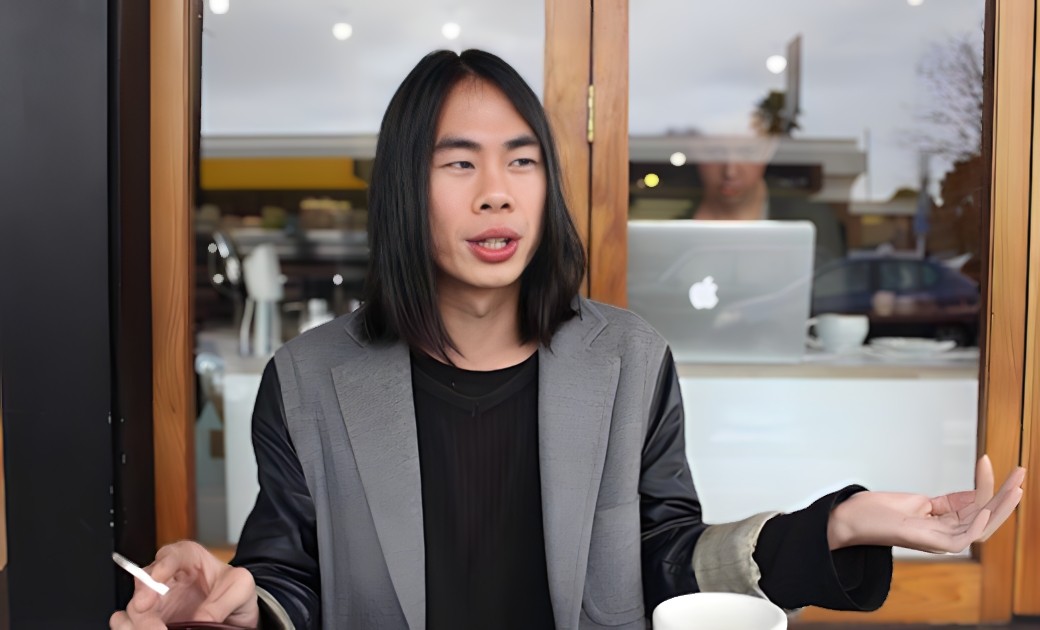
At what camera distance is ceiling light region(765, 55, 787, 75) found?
13.1 feet

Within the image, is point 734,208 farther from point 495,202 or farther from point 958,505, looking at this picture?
point 958,505

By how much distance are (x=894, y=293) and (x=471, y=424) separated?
2.91 meters

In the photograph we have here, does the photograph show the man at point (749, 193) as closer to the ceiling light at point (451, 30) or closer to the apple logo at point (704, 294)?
the apple logo at point (704, 294)

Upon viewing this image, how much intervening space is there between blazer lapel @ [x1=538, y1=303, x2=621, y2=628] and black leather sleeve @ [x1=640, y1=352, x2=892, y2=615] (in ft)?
0.32

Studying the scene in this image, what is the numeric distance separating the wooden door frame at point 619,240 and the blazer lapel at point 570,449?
79 cm

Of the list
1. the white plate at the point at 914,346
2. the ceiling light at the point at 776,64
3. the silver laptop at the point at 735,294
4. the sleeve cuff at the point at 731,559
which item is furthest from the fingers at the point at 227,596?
the ceiling light at the point at 776,64

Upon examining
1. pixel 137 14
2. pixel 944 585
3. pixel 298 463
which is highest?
pixel 137 14

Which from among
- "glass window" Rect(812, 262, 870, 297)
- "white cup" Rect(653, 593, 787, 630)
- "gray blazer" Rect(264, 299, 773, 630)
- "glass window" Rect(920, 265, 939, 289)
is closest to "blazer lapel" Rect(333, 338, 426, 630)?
"gray blazer" Rect(264, 299, 773, 630)

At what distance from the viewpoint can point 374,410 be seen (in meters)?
1.38

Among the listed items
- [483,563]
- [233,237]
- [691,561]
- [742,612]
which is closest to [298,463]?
[483,563]

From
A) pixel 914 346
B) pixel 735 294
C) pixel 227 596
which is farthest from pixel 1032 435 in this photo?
pixel 227 596

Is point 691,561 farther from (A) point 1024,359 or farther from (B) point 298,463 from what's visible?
(A) point 1024,359

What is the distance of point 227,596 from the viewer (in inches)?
40.4

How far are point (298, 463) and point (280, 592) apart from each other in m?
0.19
